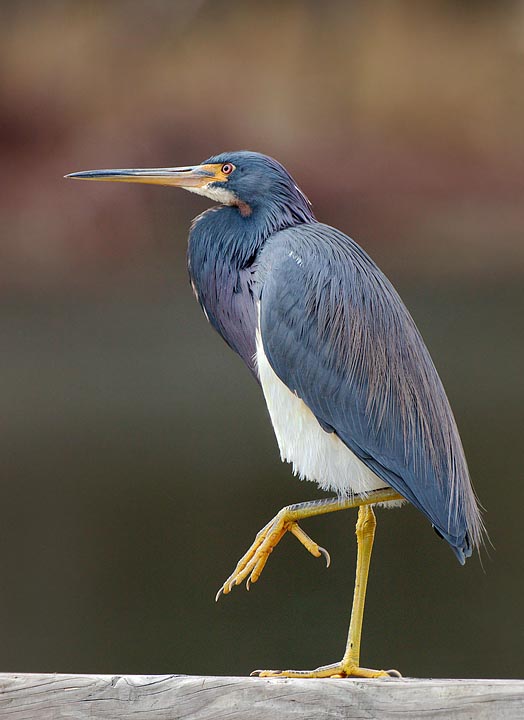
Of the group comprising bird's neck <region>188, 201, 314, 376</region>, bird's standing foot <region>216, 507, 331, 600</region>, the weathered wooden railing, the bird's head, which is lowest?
the weathered wooden railing

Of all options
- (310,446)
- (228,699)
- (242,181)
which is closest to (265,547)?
(310,446)

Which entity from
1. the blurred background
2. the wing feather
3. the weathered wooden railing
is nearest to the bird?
the wing feather

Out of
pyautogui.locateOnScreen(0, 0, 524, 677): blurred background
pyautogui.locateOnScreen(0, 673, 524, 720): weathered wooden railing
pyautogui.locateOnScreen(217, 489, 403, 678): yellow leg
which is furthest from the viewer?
pyautogui.locateOnScreen(0, 0, 524, 677): blurred background

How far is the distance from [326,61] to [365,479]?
215cm

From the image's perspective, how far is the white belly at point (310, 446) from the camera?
4.93ft

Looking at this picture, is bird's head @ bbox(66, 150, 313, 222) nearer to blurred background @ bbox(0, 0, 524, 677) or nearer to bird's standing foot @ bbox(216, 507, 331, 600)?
bird's standing foot @ bbox(216, 507, 331, 600)

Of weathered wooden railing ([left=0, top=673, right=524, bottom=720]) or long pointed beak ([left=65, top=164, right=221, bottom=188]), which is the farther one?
long pointed beak ([left=65, top=164, right=221, bottom=188])

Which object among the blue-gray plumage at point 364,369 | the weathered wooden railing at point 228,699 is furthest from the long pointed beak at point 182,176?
the weathered wooden railing at point 228,699

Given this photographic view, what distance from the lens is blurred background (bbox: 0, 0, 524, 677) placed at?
328 cm

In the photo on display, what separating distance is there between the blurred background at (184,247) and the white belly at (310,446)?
1688 mm

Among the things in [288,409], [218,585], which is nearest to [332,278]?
[288,409]

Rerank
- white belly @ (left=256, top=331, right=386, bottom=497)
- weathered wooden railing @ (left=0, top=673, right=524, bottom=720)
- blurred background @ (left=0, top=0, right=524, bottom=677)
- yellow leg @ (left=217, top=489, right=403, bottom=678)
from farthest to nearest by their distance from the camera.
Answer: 1. blurred background @ (left=0, top=0, right=524, bottom=677)
2. white belly @ (left=256, top=331, right=386, bottom=497)
3. yellow leg @ (left=217, top=489, right=403, bottom=678)
4. weathered wooden railing @ (left=0, top=673, right=524, bottom=720)

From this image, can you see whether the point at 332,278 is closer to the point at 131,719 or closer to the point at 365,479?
the point at 365,479

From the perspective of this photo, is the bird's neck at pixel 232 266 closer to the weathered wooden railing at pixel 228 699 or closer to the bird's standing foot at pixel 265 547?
the bird's standing foot at pixel 265 547
